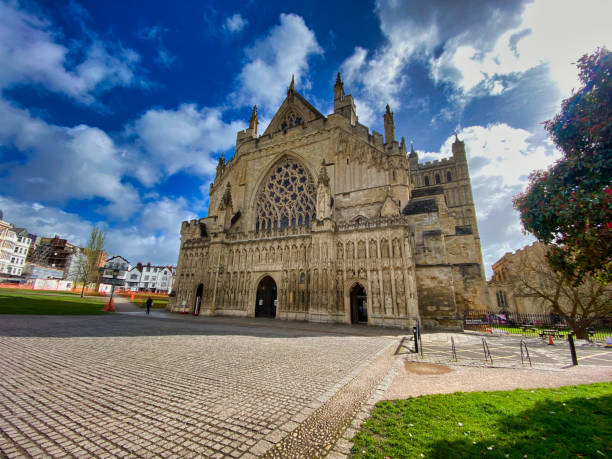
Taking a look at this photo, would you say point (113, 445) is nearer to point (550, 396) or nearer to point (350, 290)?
point (550, 396)

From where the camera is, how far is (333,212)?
73.0 ft

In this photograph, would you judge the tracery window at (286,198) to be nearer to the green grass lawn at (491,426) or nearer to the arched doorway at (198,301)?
the arched doorway at (198,301)

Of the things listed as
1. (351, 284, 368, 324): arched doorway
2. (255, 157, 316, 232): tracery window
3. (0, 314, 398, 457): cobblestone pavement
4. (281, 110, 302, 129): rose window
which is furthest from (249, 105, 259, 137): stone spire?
(0, 314, 398, 457): cobblestone pavement

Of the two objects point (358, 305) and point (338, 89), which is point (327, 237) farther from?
point (338, 89)

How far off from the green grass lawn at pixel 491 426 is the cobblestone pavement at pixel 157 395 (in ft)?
3.67

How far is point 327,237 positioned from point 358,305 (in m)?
5.92

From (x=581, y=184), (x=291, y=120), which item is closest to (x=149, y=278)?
(x=291, y=120)

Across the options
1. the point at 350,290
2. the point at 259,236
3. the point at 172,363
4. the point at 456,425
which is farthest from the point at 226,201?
the point at 456,425

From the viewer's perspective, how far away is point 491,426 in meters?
3.46

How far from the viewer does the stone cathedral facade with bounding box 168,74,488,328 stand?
1777 cm

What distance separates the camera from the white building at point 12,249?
52309 millimetres

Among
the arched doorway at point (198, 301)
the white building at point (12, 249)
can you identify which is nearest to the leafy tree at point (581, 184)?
the arched doorway at point (198, 301)

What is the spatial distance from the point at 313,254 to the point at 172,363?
1420 centimetres

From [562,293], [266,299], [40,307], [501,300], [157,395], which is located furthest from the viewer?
[501,300]
